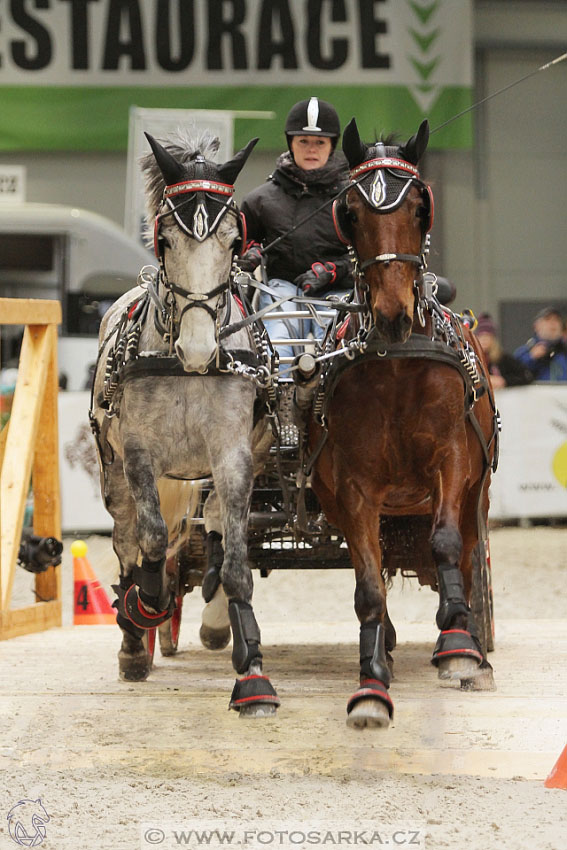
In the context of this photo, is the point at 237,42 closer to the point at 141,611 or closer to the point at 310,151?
the point at 310,151

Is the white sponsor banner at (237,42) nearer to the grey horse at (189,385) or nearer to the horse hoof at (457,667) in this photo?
the grey horse at (189,385)

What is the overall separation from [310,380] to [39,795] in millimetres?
1763

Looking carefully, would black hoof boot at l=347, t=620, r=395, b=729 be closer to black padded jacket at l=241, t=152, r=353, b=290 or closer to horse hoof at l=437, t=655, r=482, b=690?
horse hoof at l=437, t=655, r=482, b=690

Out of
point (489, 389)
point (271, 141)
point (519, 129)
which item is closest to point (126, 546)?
point (489, 389)

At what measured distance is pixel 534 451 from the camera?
1077 cm

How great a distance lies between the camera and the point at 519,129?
17828mm

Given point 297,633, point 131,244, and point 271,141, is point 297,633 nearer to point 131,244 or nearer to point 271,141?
point 131,244

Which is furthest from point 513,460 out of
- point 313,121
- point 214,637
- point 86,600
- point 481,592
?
point 313,121

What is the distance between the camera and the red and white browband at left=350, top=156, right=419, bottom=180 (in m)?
3.89

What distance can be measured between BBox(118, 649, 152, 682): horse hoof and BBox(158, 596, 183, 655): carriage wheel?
0.70 meters

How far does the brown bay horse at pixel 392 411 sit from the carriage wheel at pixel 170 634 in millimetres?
1569

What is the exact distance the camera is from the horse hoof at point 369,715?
3.69m

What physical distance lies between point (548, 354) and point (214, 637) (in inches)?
252

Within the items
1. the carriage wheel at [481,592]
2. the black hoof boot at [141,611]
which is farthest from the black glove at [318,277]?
the black hoof boot at [141,611]
